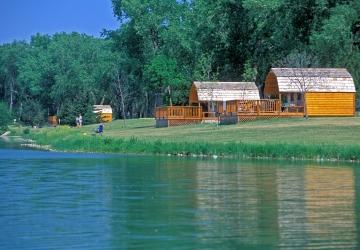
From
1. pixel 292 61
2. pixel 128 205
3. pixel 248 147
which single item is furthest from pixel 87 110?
pixel 128 205

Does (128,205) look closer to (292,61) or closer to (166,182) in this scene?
(166,182)

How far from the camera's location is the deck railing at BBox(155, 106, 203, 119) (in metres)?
83.3

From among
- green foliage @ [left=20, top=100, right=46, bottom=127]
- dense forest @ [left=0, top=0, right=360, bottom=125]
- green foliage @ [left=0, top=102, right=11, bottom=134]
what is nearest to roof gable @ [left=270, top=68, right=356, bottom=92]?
dense forest @ [left=0, top=0, right=360, bottom=125]

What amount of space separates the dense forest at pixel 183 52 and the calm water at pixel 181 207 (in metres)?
43.8

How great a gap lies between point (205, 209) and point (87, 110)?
95.7m

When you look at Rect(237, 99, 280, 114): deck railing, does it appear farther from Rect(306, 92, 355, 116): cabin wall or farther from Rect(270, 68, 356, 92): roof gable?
Rect(306, 92, 355, 116): cabin wall

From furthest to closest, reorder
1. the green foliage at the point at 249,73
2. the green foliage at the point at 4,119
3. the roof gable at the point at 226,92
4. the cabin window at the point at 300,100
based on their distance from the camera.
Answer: the green foliage at the point at 4,119
the green foliage at the point at 249,73
the roof gable at the point at 226,92
the cabin window at the point at 300,100

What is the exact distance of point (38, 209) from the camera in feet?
78.8

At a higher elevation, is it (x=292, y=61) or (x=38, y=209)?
(x=292, y=61)

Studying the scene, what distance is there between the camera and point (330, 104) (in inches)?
2972

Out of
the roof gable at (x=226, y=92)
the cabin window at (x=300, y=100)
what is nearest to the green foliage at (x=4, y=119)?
the roof gable at (x=226, y=92)

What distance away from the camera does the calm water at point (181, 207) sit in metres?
18.6

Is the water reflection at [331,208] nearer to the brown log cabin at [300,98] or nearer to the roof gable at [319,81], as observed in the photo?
the brown log cabin at [300,98]

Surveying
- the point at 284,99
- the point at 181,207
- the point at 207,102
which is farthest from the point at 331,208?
the point at 207,102
